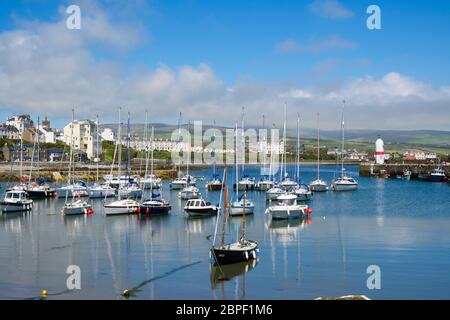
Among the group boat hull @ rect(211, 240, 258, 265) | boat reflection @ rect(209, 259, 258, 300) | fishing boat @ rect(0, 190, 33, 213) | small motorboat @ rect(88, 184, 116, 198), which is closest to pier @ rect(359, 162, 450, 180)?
small motorboat @ rect(88, 184, 116, 198)

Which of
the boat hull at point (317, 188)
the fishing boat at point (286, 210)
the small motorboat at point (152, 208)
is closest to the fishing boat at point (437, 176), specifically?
the boat hull at point (317, 188)

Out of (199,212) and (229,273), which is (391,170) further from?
(229,273)

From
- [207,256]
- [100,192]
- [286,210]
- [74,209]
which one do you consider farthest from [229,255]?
[100,192]

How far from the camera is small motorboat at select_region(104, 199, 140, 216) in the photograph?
50281 millimetres

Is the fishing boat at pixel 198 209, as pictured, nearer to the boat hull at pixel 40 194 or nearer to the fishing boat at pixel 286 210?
the fishing boat at pixel 286 210

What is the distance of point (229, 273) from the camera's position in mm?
26516

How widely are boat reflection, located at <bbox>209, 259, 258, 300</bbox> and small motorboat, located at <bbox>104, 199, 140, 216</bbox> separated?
23908 millimetres

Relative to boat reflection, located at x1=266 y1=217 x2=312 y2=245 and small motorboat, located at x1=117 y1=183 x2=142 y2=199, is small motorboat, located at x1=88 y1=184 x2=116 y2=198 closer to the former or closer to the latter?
small motorboat, located at x1=117 y1=183 x2=142 y2=199

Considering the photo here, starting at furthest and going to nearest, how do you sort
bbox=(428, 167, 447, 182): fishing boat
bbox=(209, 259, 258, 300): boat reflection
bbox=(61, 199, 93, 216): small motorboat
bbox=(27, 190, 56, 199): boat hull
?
bbox=(428, 167, 447, 182): fishing boat → bbox=(27, 190, 56, 199): boat hull → bbox=(61, 199, 93, 216): small motorboat → bbox=(209, 259, 258, 300): boat reflection

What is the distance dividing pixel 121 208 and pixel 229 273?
2613 cm

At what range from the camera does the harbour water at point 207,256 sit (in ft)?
77.7
